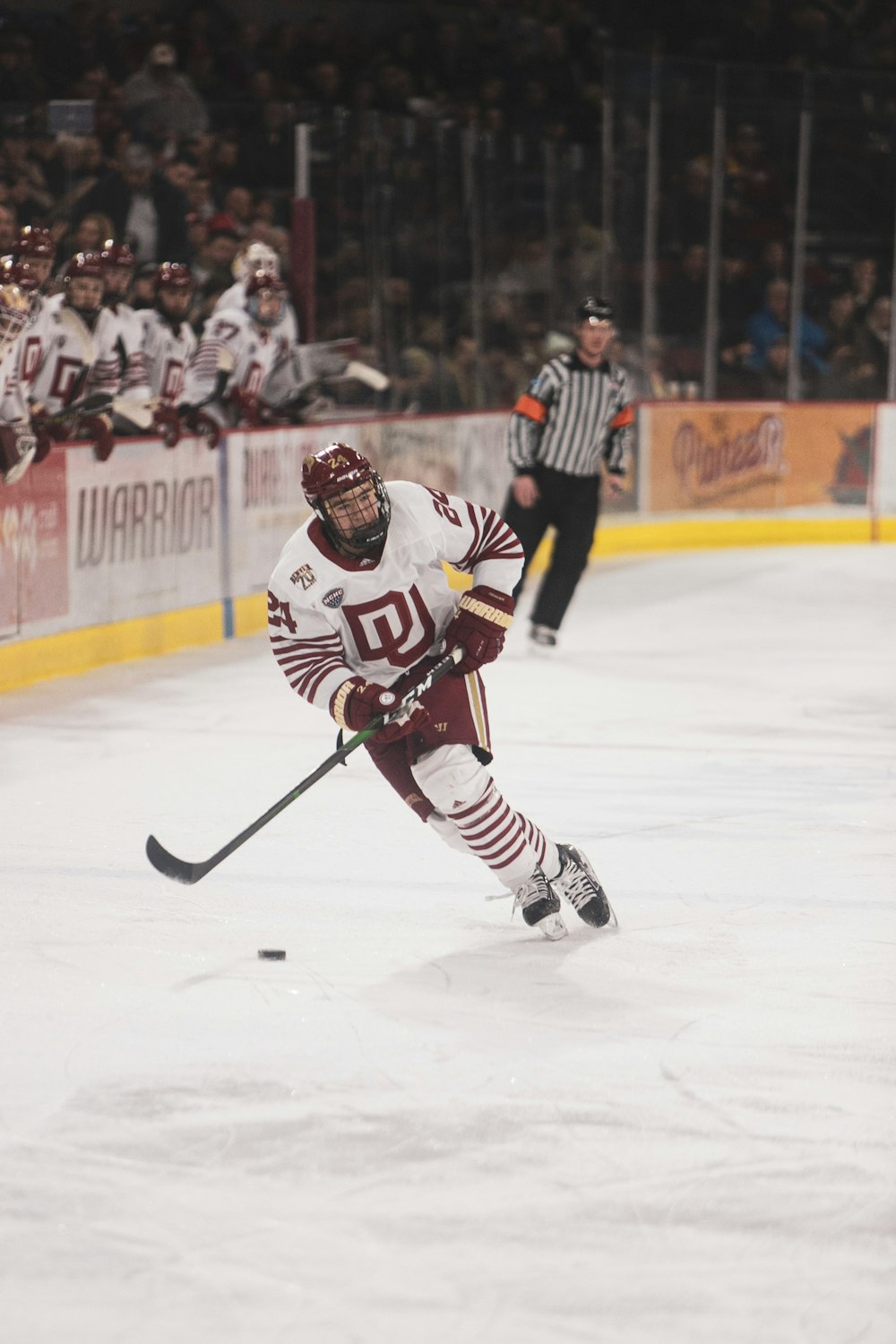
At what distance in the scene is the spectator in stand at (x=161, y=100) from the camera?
1019 centimetres

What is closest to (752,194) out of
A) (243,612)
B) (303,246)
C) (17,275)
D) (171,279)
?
(303,246)

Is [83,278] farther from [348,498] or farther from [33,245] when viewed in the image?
[348,498]

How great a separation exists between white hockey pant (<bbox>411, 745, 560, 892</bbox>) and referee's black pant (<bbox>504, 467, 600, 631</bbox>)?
12.5ft

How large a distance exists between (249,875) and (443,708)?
969 mm

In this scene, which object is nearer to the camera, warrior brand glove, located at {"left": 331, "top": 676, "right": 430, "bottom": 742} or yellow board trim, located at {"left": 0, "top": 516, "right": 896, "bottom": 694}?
warrior brand glove, located at {"left": 331, "top": 676, "right": 430, "bottom": 742}

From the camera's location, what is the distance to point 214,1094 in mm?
3047

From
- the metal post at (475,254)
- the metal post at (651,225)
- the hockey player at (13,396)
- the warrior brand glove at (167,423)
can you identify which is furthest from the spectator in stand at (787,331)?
the hockey player at (13,396)

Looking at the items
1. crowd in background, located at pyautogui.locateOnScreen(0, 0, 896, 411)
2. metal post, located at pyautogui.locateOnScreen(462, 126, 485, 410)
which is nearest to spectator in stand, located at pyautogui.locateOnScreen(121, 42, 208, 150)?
crowd in background, located at pyautogui.locateOnScreen(0, 0, 896, 411)

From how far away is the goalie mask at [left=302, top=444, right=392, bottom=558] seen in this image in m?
3.54

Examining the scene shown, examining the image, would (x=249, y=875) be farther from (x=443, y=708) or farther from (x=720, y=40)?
(x=720, y=40)

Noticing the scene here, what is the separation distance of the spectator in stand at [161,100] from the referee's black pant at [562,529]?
383 centimetres

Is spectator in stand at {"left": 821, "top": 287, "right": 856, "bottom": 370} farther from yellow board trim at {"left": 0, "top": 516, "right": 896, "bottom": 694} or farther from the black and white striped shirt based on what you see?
the black and white striped shirt

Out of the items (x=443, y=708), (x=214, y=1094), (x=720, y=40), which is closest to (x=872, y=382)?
(x=720, y=40)

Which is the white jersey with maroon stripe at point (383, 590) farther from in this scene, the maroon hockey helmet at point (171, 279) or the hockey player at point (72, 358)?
the maroon hockey helmet at point (171, 279)
